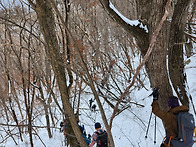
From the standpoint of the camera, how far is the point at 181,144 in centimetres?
235

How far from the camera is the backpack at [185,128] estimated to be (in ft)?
7.42

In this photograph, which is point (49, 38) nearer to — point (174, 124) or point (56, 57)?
point (56, 57)

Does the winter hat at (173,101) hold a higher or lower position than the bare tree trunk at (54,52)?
lower

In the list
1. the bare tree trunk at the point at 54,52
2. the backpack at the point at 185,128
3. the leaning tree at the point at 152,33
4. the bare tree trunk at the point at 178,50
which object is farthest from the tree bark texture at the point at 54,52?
the bare tree trunk at the point at 178,50

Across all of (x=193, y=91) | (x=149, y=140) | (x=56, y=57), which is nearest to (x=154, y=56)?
(x=56, y=57)

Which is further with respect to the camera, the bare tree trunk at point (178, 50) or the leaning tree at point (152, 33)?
the bare tree trunk at point (178, 50)

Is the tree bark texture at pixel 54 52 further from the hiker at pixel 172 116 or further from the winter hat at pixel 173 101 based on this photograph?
the winter hat at pixel 173 101

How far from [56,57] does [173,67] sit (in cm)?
278

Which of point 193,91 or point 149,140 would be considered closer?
point 149,140

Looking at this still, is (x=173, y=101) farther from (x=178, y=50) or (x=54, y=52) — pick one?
(x=54, y=52)

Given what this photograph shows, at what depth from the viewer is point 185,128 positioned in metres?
2.28

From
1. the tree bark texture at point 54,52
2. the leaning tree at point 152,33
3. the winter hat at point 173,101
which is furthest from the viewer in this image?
the winter hat at point 173,101

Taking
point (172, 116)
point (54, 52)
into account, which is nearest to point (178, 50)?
point (172, 116)

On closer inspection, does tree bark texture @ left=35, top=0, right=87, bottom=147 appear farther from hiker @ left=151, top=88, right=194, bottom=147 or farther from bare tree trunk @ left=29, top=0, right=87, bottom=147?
hiker @ left=151, top=88, right=194, bottom=147
